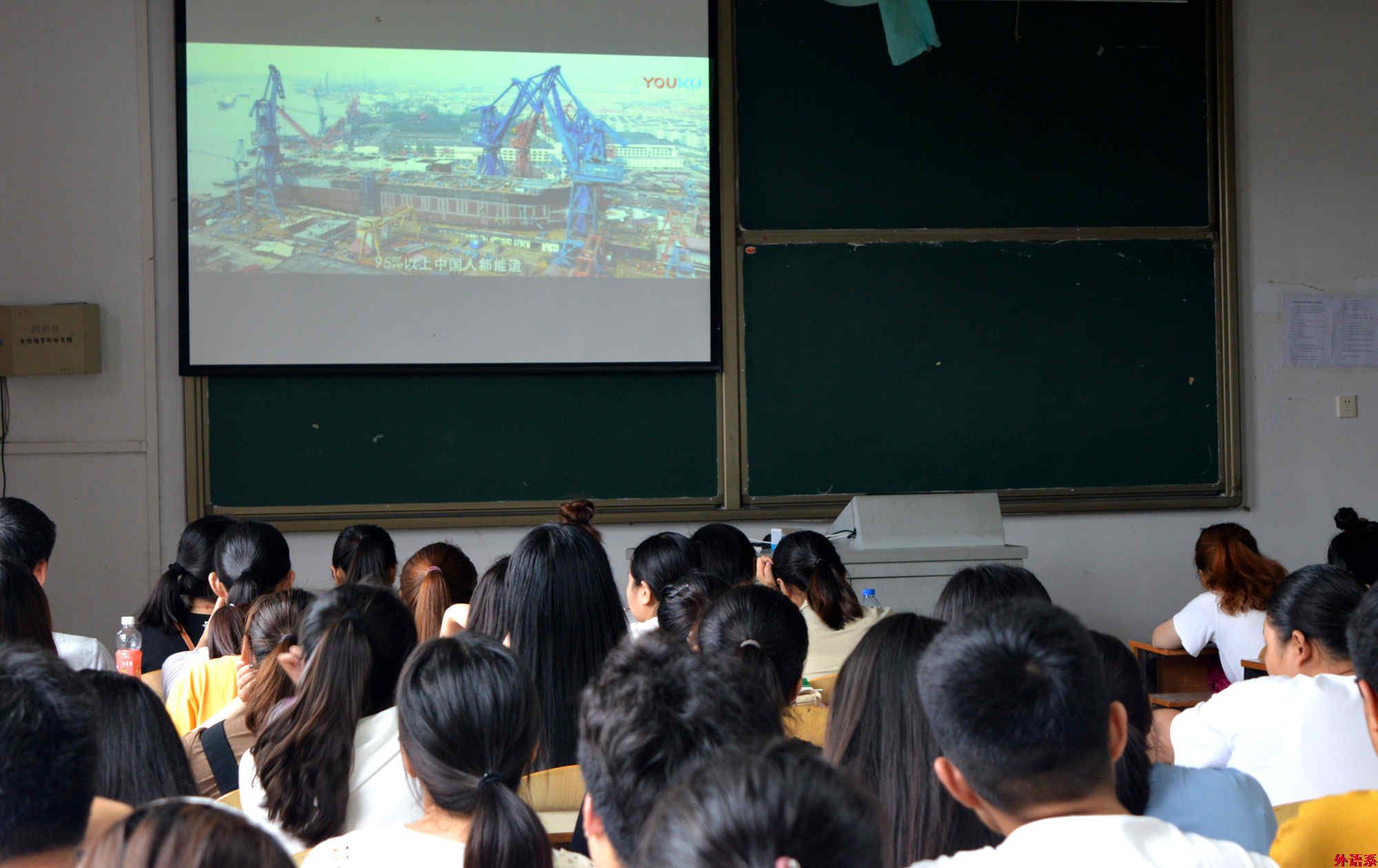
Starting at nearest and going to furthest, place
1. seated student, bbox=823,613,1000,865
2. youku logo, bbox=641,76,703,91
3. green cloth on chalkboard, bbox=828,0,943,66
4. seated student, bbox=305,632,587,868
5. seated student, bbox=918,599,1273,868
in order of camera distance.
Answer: seated student, bbox=918,599,1273,868 → seated student, bbox=305,632,587,868 → seated student, bbox=823,613,1000,865 → green cloth on chalkboard, bbox=828,0,943,66 → youku logo, bbox=641,76,703,91

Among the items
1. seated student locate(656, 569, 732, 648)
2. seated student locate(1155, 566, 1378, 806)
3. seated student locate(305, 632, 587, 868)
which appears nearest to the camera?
seated student locate(305, 632, 587, 868)

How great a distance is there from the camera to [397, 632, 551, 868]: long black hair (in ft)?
4.30

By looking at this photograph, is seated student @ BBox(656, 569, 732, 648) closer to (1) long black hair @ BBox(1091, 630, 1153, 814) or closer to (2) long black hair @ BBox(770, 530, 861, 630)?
(2) long black hair @ BBox(770, 530, 861, 630)

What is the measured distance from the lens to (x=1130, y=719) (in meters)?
1.53

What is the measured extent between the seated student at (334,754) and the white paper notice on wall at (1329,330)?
508 cm

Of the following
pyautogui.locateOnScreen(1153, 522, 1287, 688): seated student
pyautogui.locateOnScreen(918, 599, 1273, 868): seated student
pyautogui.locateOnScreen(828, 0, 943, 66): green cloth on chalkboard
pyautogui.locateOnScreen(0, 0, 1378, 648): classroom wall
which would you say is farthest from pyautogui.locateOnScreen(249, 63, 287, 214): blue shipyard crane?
pyautogui.locateOnScreen(918, 599, 1273, 868): seated student

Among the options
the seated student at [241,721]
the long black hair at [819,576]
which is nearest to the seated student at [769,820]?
the seated student at [241,721]

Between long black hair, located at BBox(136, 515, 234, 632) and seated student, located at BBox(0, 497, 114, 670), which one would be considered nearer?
seated student, located at BBox(0, 497, 114, 670)

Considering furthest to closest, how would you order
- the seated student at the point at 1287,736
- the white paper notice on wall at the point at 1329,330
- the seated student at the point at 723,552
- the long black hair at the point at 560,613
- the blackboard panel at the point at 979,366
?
the white paper notice on wall at the point at 1329,330, the blackboard panel at the point at 979,366, the seated student at the point at 723,552, the long black hair at the point at 560,613, the seated student at the point at 1287,736

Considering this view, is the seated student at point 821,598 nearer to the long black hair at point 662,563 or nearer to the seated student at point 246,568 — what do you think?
the long black hair at point 662,563

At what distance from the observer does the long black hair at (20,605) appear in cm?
228

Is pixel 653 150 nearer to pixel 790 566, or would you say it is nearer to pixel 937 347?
pixel 937 347

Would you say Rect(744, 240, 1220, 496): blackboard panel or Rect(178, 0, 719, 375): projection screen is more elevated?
Rect(178, 0, 719, 375): projection screen

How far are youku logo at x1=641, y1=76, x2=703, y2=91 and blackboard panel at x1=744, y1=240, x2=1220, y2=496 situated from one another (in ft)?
2.56
